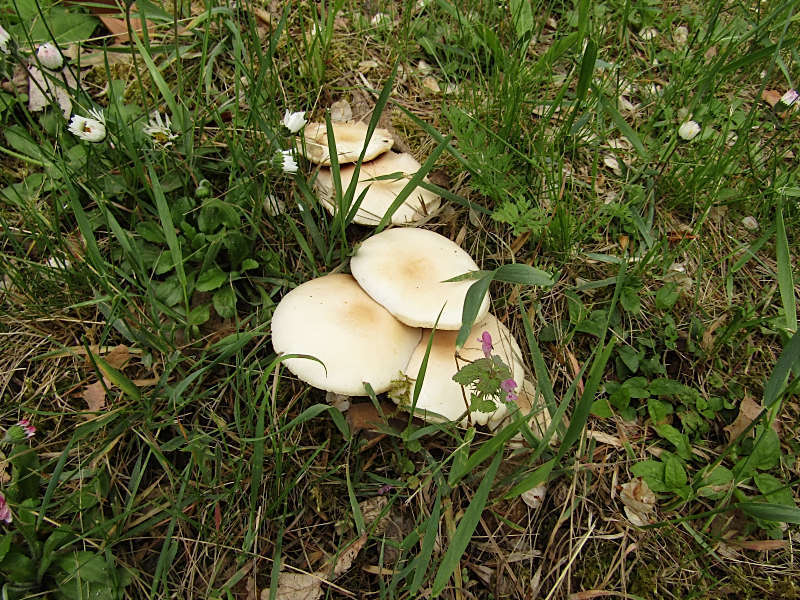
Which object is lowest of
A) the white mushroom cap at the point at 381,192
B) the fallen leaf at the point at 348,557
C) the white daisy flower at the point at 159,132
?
the fallen leaf at the point at 348,557

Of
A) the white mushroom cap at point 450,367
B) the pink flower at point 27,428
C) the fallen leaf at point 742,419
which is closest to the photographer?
the pink flower at point 27,428

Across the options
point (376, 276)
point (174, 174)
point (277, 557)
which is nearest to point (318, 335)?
point (376, 276)

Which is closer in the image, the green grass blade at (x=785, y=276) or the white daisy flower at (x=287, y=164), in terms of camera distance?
the green grass blade at (x=785, y=276)

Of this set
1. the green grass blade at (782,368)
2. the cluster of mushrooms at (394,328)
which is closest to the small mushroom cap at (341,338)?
the cluster of mushrooms at (394,328)

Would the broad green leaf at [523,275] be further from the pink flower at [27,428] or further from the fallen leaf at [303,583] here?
the pink flower at [27,428]

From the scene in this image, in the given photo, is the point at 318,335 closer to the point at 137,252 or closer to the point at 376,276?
the point at 376,276

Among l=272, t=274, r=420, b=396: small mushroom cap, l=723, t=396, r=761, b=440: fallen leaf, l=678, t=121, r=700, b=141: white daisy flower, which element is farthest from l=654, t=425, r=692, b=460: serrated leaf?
l=678, t=121, r=700, b=141: white daisy flower
